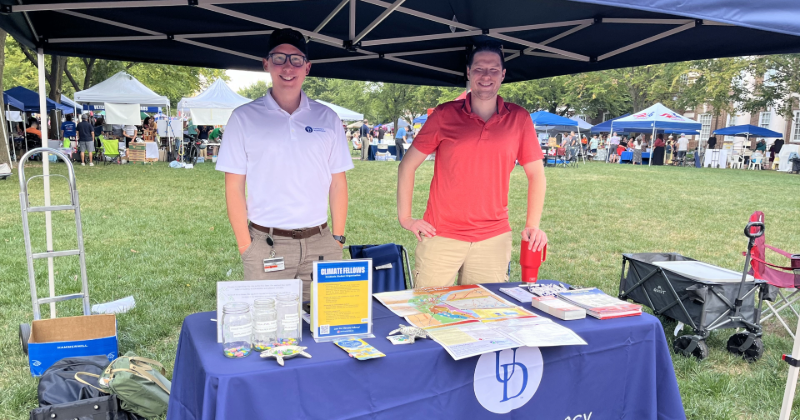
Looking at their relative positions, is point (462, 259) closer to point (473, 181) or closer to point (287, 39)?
point (473, 181)

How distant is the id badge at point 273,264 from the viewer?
8.02 ft

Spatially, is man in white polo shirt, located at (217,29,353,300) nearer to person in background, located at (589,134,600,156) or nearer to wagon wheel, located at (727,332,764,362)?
wagon wheel, located at (727,332,764,362)

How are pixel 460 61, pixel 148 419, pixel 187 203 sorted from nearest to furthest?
pixel 148 419 < pixel 460 61 < pixel 187 203

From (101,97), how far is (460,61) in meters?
15.0

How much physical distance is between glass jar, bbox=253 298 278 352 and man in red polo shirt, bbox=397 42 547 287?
106 centimetres

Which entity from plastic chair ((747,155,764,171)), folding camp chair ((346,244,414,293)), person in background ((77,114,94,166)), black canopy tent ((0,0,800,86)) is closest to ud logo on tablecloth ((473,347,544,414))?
black canopy tent ((0,0,800,86))

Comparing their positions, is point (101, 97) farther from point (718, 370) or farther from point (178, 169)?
point (718, 370)

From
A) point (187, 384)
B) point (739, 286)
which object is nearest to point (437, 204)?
point (187, 384)

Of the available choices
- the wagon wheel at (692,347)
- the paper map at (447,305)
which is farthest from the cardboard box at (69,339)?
the wagon wheel at (692,347)

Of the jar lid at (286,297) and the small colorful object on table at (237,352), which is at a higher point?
the jar lid at (286,297)

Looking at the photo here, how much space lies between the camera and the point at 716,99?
25922 millimetres

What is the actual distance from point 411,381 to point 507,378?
1.27 feet

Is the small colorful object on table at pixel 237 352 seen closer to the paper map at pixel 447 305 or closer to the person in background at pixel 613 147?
the paper map at pixel 447 305

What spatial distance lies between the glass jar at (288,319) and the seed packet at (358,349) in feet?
0.46
